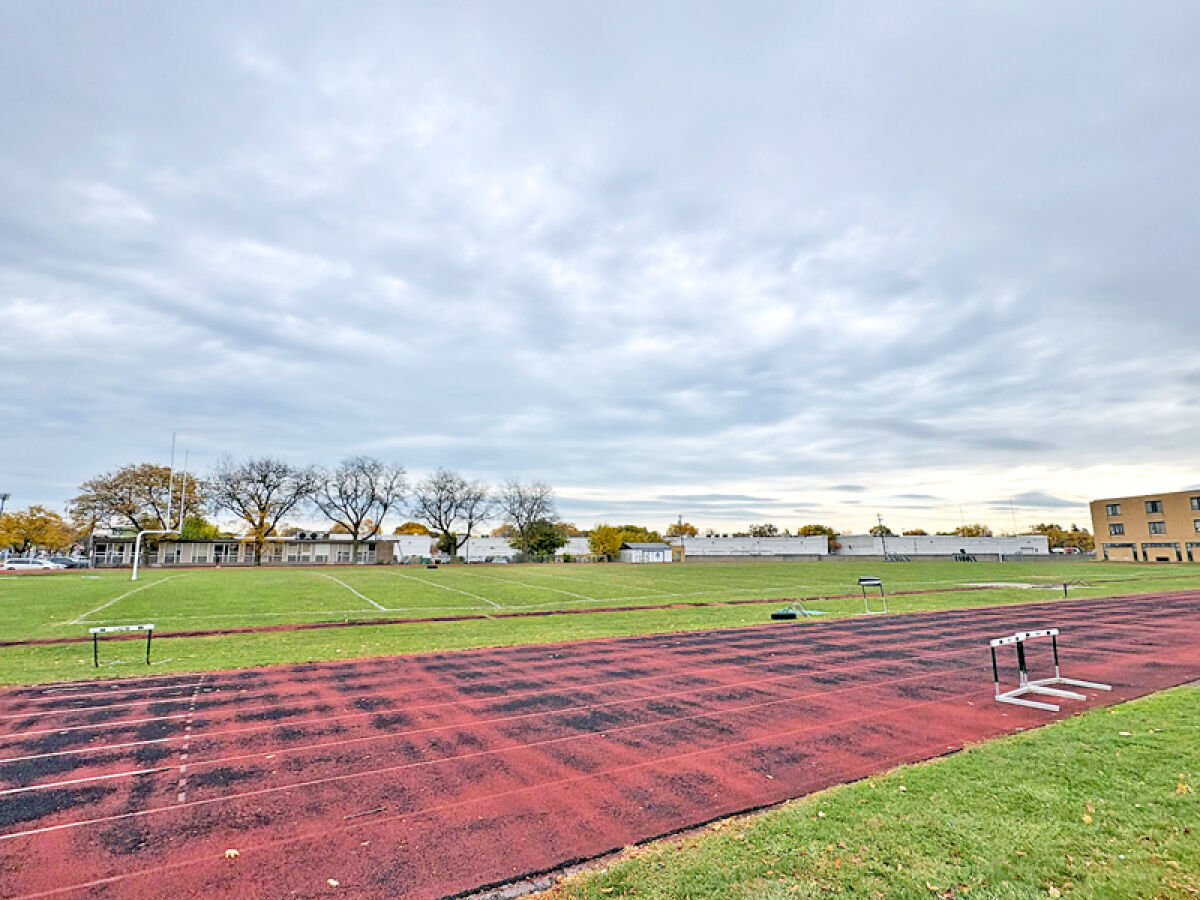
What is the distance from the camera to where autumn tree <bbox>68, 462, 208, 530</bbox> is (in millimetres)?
71875

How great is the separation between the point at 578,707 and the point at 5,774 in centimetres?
741

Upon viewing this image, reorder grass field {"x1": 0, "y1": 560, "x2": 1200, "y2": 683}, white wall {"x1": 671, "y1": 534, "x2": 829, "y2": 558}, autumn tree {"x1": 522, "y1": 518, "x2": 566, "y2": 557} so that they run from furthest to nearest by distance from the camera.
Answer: white wall {"x1": 671, "y1": 534, "x2": 829, "y2": 558}
autumn tree {"x1": 522, "y1": 518, "x2": 566, "y2": 557}
grass field {"x1": 0, "y1": 560, "x2": 1200, "y2": 683}

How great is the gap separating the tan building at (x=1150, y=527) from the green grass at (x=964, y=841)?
3951 inches

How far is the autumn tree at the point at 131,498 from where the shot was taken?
236 ft

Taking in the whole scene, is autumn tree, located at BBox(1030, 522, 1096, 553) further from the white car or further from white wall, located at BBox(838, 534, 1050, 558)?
the white car

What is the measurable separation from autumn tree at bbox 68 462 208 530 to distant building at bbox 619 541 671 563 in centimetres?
6918

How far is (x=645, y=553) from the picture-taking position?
11275cm

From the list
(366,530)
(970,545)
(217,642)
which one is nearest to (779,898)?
(217,642)

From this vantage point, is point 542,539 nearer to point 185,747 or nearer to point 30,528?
point 30,528

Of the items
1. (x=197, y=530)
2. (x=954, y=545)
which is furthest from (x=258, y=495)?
(x=954, y=545)

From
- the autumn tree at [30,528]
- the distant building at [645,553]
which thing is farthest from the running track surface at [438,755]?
the distant building at [645,553]

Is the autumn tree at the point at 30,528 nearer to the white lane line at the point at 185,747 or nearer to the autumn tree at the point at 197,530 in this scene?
the autumn tree at the point at 197,530

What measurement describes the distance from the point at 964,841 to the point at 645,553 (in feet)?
358

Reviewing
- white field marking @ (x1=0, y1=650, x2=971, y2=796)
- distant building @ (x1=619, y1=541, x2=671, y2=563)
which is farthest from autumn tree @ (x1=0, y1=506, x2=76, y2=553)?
white field marking @ (x1=0, y1=650, x2=971, y2=796)
